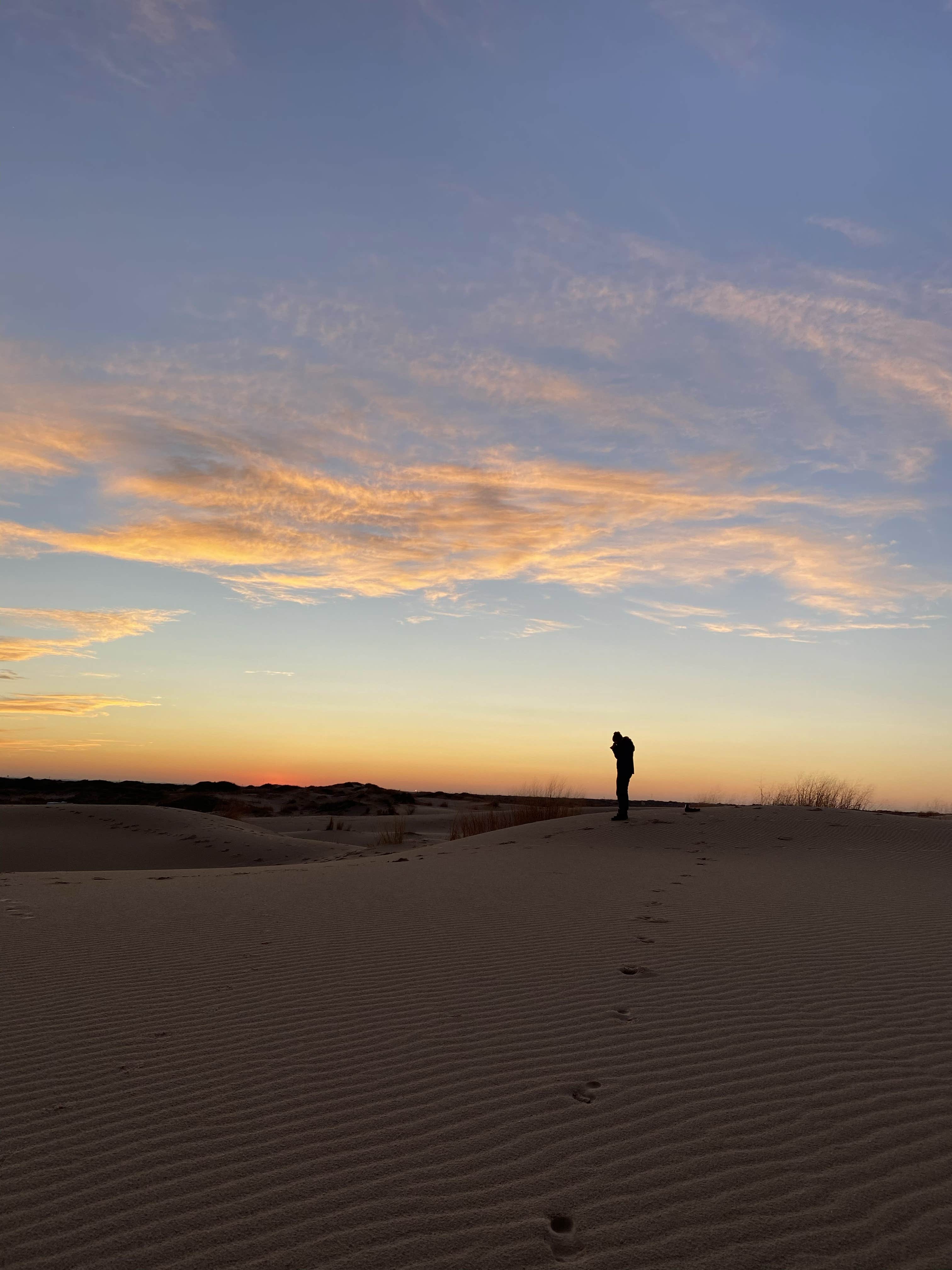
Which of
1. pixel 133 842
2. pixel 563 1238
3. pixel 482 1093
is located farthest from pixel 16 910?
pixel 133 842

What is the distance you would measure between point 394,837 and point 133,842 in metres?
6.48

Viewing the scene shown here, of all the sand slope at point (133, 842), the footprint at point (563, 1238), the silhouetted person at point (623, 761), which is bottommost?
the sand slope at point (133, 842)

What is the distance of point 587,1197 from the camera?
286 centimetres

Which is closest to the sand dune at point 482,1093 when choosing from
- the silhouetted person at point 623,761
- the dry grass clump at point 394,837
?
the silhouetted person at point 623,761

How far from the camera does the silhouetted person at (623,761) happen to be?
15.4 m

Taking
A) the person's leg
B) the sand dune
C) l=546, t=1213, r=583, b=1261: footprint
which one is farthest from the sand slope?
l=546, t=1213, r=583, b=1261: footprint

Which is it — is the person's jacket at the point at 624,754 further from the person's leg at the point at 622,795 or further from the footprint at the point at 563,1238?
the footprint at the point at 563,1238

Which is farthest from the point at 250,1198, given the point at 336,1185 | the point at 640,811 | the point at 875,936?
the point at 640,811

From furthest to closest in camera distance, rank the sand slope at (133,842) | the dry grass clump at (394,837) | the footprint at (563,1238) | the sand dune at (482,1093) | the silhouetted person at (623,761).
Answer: the dry grass clump at (394,837) → the sand slope at (133,842) → the silhouetted person at (623,761) → the sand dune at (482,1093) → the footprint at (563,1238)

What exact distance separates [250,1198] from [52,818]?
22.6 metres

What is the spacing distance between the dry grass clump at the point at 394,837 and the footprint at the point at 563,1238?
17120 mm

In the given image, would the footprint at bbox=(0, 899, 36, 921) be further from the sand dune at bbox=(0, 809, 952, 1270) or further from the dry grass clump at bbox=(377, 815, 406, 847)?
the dry grass clump at bbox=(377, 815, 406, 847)

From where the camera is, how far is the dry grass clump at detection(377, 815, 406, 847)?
20.1 m

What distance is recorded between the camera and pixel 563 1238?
8.67ft
